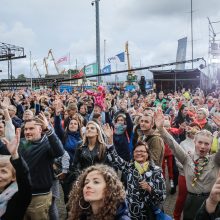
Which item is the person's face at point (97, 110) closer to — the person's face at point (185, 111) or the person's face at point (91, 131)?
the person's face at point (185, 111)

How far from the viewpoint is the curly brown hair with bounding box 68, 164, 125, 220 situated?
91.3 inches

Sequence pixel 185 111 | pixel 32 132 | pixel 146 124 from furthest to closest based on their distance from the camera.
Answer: pixel 185 111 < pixel 146 124 < pixel 32 132

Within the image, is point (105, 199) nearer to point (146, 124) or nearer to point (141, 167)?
point (141, 167)

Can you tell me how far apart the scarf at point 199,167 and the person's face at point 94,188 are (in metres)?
1.39

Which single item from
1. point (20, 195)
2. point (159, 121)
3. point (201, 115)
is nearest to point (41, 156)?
point (20, 195)

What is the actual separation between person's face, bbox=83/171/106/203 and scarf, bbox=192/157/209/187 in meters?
1.39

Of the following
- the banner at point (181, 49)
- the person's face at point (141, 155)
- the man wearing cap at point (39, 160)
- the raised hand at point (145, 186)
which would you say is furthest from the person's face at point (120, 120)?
the banner at point (181, 49)

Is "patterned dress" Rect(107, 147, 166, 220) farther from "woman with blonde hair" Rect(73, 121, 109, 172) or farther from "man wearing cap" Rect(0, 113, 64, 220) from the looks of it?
"man wearing cap" Rect(0, 113, 64, 220)

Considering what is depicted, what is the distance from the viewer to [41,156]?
11.4ft

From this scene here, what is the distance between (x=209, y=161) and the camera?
11.3ft

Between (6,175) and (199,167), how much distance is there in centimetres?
204

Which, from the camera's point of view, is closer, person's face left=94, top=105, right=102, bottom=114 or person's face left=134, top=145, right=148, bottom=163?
person's face left=134, top=145, right=148, bottom=163

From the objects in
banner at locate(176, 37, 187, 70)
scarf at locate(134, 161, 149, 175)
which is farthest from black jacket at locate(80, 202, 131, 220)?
banner at locate(176, 37, 187, 70)

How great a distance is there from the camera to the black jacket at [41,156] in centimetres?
343
